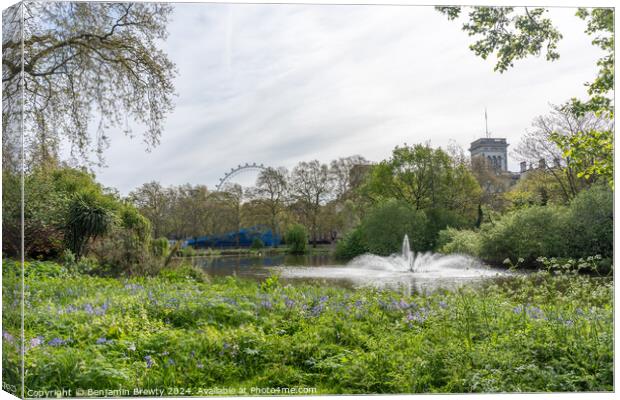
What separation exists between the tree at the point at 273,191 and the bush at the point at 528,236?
1.99 meters

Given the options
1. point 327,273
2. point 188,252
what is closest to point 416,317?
point 327,273

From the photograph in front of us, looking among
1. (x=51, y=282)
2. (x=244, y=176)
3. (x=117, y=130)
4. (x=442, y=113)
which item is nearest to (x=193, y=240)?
(x=244, y=176)

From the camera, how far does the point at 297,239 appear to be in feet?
19.4

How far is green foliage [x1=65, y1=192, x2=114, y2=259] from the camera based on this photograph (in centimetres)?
568

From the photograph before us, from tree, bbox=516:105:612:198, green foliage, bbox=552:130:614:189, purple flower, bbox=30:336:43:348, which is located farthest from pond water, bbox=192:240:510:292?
purple flower, bbox=30:336:43:348

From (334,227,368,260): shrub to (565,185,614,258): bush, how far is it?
194cm

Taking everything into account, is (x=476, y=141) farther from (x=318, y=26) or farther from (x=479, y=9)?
(x=318, y=26)

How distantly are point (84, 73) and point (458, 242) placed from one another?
3.81 meters

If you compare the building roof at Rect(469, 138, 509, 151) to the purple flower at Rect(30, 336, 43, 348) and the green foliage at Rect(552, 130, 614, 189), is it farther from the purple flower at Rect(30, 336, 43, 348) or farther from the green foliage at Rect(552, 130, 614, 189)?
the purple flower at Rect(30, 336, 43, 348)

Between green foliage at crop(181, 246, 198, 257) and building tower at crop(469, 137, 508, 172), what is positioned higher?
building tower at crop(469, 137, 508, 172)

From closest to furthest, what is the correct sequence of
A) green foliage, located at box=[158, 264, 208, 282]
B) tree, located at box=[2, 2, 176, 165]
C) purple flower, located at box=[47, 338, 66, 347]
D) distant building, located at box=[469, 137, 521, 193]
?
purple flower, located at box=[47, 338, 66, 347] < tree, located at box=[2, 2, 176, 165] < distant building, located at box=[469, 137, 521, 193] < green foliage, located at box=[158, 264, 208, 282]

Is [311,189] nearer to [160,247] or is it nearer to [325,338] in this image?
[325,338]

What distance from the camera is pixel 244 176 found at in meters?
5.43

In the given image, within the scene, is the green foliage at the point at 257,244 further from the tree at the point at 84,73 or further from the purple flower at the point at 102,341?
the purple flower at the point at 102,341
